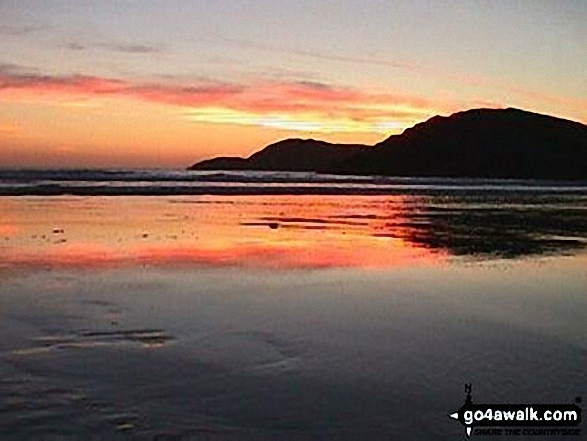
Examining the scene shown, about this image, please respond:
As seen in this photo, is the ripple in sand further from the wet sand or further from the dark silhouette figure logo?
the dark silhouette figure logo

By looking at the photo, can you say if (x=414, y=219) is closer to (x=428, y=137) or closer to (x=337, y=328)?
(x=337, y=328)

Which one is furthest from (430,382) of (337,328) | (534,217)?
(534,217)

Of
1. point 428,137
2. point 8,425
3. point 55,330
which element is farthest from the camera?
point 428,137

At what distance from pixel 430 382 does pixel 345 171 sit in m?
124

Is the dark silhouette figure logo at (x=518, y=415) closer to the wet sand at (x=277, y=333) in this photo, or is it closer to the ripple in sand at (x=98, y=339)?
the wet sand at (x=277, y=333)

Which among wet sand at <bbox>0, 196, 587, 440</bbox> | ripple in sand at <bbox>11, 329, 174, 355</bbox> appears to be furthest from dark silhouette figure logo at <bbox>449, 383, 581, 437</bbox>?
ripple in sand at <bbox>11, 329, 174, 355</bbox>

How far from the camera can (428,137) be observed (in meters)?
140

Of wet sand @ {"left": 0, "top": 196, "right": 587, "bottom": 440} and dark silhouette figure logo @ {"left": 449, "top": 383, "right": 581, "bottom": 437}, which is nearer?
dark silhouette figure logo @ {"left": 449, "top": 383, "right": 581, "bottom": 437}

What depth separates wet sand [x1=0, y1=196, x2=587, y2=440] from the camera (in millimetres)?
6004

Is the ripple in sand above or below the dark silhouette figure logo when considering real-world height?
above

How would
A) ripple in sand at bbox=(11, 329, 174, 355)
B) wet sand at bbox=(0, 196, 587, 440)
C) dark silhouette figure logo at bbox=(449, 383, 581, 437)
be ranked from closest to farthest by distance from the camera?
1. dark silhouette figure logo at bbox=(449, 383, 581, 437)
2. wet sand at bbox=(0, 196, 587, 440)
3. ripple in sand at bbox=(11, 329, 174, 355)

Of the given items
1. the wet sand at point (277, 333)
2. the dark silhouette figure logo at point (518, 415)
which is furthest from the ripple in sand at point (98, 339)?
the dark silhouette figure logo at point (518, 415)

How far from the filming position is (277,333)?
342 inches

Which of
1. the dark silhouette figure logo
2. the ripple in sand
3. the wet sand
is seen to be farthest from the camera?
the ripple in sand
